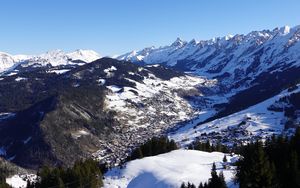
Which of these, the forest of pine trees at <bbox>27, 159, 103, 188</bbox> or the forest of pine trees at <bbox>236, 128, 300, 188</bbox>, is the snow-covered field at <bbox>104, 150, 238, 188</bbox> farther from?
the forest of pine trees at <bbox>236, 128, 300, 188</bbox>

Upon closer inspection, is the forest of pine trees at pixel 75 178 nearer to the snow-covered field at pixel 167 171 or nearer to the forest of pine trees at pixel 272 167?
the snow-covered field at pixel 167 171

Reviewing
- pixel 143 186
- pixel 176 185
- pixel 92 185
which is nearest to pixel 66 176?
pixel 92 185

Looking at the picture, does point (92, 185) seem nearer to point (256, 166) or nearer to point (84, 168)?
point (84, 168)

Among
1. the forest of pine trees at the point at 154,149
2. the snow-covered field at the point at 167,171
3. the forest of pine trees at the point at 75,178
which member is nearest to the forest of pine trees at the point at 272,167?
the snow-covered field at the point at 167,171

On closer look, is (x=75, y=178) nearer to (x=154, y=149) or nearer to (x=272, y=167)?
(x=154, y=149)

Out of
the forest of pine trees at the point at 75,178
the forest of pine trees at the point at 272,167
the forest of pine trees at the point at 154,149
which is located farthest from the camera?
the forest of pine trees at the point at 154,149

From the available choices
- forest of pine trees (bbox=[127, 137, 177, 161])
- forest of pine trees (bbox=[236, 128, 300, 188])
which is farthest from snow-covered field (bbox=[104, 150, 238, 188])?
forest of pine trees (bbox=[127, 137, 177, 161])
